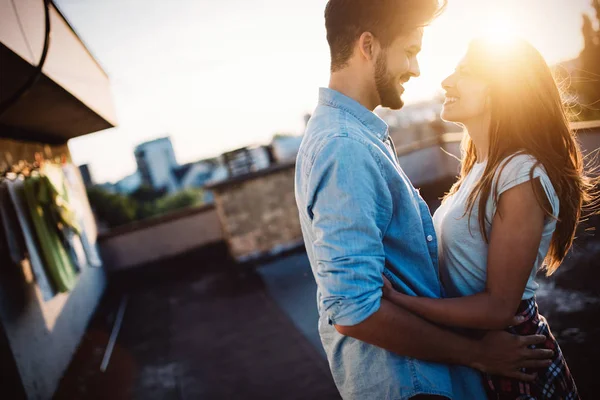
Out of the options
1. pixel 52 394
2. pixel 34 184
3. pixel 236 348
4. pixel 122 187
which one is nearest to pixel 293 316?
pixel 236 348

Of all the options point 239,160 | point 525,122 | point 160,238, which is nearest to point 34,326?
point 160,238

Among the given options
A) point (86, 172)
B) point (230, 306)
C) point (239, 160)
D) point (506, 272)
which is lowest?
point (230, 306)

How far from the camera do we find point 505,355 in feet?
3.06

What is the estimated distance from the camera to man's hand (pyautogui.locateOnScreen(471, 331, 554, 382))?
3.04ft

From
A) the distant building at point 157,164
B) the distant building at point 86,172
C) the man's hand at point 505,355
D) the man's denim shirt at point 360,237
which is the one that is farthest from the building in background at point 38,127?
the distant building at point 157,164

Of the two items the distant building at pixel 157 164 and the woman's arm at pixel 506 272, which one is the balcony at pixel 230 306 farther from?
the distant building at pixel 157 164

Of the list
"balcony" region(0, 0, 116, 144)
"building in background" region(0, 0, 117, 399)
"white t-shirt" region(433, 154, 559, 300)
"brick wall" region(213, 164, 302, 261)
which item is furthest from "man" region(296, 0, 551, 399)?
"brick wall" region(213, 164, 302, 261)

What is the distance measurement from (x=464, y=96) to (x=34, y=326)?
4447mm

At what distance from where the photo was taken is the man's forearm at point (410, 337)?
0.80 meters

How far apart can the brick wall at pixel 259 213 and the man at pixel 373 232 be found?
17.4 ft

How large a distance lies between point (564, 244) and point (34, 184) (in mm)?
4545

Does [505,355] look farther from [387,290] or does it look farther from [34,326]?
[34,326]

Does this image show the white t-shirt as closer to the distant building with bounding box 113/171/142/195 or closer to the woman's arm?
the woman's arm

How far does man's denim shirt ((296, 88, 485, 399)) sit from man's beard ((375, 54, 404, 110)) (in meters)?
0.09
